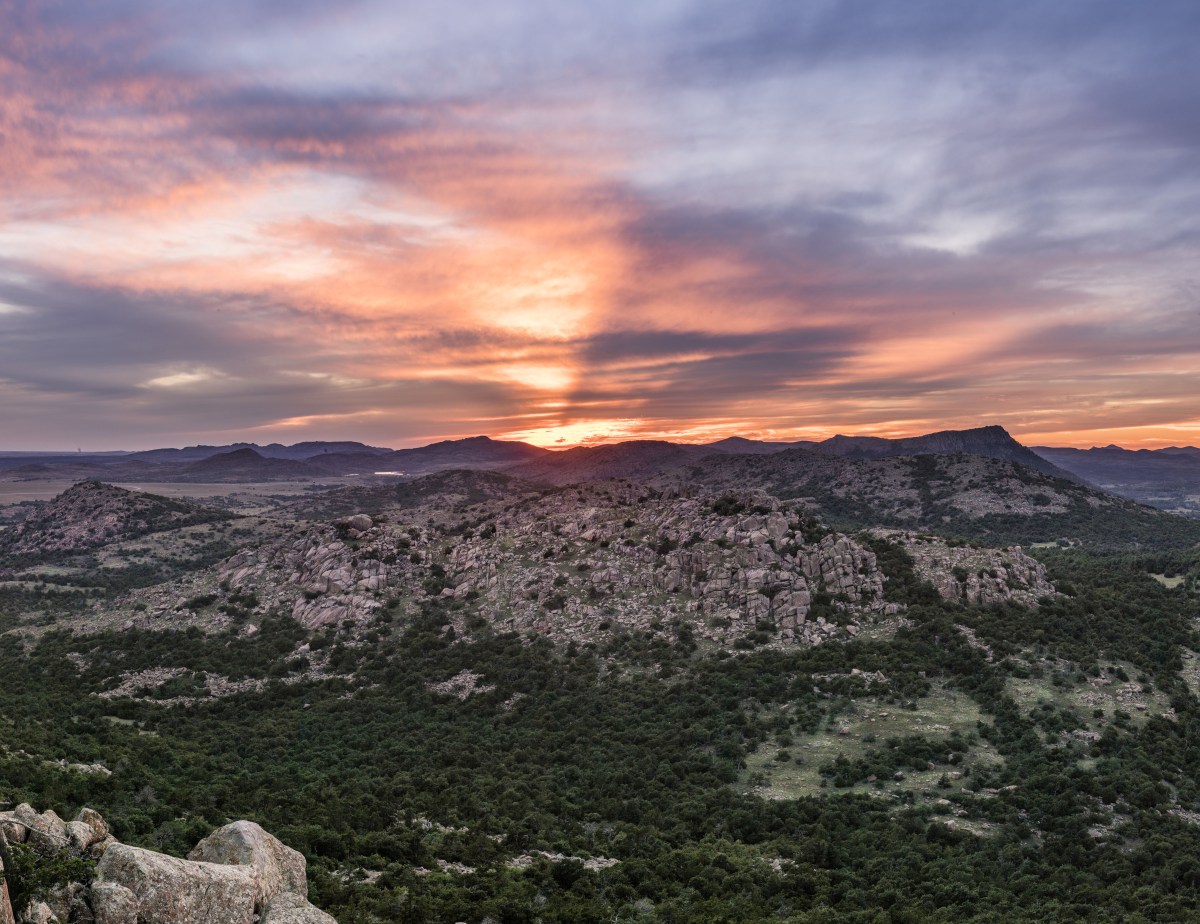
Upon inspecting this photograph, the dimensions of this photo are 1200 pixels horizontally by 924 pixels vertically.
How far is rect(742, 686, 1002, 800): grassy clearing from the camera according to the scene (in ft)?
Result: 156

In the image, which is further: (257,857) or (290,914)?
(257,857)

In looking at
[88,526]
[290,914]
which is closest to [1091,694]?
[290,914]

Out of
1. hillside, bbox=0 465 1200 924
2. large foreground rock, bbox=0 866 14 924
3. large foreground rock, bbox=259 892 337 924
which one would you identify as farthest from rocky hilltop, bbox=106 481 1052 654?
large foreground rock, bbox=0 866 14 924

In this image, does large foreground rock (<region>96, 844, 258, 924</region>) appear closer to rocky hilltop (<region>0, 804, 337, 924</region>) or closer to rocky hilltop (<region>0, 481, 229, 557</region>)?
rocky hilltop (<region>0, 804, 337, 924</region>)

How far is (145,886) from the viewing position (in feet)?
60.5

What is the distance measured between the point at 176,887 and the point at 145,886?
0.82 metres

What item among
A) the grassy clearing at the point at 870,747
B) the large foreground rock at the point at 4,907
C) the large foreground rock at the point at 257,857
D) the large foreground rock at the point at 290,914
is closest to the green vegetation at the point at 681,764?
the grassy clearing at the point at 870,747

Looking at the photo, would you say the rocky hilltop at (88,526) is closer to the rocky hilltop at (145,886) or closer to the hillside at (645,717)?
the hillside at (645,717)

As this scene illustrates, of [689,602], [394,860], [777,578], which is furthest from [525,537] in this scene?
[394,860]

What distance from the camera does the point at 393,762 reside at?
2089 inches

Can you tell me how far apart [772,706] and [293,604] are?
6780 centimetres

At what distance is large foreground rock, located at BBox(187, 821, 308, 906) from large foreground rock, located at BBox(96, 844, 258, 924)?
1042 mm

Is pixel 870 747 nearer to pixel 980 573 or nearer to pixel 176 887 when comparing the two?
pixel 980 573

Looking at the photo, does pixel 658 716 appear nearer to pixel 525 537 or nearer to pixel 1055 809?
pixel 1055 809
